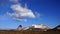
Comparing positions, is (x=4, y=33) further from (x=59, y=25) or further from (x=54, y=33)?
(x=59, y=25)

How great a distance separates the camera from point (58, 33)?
13281mm

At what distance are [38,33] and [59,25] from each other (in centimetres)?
1054

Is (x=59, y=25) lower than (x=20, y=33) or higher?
higher

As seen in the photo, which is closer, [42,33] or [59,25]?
[42,33]

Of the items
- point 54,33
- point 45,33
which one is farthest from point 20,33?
point 54,33

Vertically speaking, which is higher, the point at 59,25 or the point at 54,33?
the point at 59,25

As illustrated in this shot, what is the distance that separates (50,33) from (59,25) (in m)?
10.0

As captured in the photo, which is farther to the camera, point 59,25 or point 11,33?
point 59,25

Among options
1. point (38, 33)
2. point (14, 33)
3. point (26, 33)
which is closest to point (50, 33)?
point (38, 33)

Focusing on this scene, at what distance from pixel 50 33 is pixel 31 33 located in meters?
1.93

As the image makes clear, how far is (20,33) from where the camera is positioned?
1348 centimetres

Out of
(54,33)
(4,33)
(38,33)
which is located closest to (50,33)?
(54,33)

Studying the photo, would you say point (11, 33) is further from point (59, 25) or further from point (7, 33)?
point (59, 25)

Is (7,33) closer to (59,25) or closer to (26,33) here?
(26,33)
